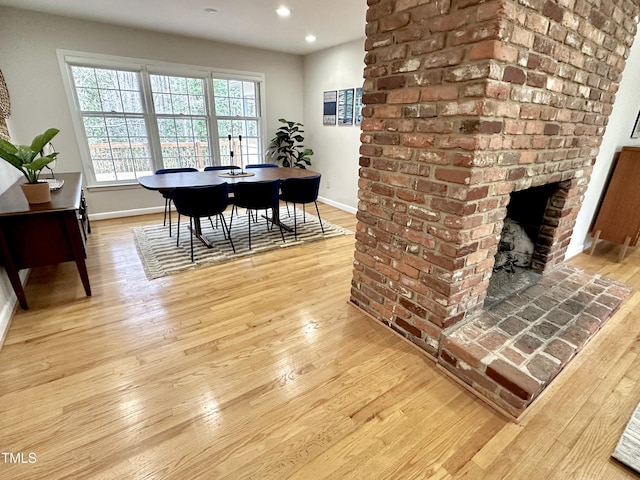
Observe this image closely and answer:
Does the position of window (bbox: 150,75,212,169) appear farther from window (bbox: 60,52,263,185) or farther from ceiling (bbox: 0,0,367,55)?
ceiling (bbox: 0,0,367,55)

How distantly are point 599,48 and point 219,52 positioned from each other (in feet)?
14.7

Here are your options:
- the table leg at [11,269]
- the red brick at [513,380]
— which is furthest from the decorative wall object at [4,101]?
the red brick at [513,380]

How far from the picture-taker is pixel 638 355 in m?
1.83

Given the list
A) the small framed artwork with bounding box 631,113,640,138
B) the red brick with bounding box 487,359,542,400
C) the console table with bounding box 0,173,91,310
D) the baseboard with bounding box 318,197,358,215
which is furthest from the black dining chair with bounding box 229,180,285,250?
the small framed artwork with bounding box 631,113,640,138

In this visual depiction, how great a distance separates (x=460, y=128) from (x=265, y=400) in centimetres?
158

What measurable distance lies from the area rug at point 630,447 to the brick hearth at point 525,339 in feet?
1.00

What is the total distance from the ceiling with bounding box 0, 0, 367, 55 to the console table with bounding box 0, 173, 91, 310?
7.54ft

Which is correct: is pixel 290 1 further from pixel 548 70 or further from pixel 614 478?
pixel 614 478

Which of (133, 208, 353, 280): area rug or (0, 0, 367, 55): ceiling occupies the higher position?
(0, 0, 367, 55): ceiling

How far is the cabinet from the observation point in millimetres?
2904

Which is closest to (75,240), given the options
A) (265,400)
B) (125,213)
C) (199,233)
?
(199,233)

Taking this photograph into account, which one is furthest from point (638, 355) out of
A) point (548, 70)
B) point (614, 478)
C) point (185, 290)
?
point (185, 290)

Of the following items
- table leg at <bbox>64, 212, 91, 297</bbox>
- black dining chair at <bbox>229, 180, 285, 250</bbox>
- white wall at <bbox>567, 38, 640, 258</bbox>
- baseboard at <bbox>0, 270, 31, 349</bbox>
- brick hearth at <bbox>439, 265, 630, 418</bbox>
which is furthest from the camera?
black dining chair at <bbox>229, 180, 285, 250</bbox>

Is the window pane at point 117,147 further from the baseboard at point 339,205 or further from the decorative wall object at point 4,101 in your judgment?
the baseboard at point 339,205
